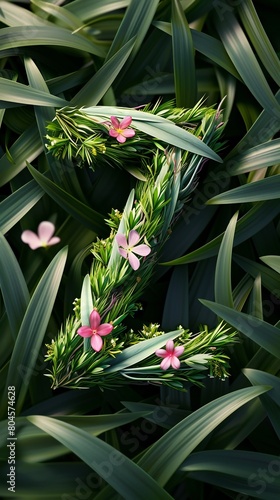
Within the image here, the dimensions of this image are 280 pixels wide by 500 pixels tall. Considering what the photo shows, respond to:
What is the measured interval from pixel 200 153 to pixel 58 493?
444 millimetres

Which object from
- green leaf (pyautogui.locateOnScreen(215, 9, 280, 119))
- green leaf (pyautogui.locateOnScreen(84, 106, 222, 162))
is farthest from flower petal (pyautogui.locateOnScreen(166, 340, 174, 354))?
green leaf (pyautogui.locateOnScreen(215, 9, 280, 119))

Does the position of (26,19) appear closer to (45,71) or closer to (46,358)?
(45,71)

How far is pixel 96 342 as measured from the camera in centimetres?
76

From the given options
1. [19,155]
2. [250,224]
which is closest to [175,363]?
[250,224]

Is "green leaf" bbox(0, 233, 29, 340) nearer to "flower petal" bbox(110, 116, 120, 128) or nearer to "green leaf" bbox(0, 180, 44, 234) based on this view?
"green leaf" bbox(0, 180, 44, 234)

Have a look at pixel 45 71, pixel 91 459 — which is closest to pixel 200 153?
pixel 45 71

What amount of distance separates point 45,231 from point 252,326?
0.28 meters

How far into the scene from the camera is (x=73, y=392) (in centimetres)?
86

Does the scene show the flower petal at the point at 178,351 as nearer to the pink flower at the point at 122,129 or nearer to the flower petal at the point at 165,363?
the flower petal at the point at 165,363

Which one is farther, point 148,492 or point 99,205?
point 99,205

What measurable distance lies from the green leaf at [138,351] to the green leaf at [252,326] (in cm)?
6

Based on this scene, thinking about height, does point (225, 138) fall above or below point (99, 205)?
above

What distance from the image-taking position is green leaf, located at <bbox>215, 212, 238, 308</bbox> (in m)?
0.84

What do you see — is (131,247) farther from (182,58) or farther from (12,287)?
(182,58)
